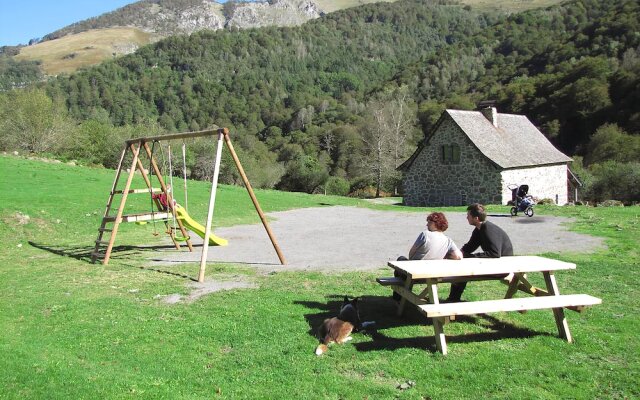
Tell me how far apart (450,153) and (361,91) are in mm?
104787

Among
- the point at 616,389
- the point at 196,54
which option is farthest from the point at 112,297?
the point at 196,54

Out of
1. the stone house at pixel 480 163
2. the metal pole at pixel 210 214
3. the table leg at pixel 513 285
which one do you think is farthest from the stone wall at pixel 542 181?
the table leg at pixel 513 285

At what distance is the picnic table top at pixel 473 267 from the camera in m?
6.28

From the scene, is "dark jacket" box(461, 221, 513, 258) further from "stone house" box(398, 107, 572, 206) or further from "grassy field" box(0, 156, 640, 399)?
"stone house" box(398, 107, 572, 206)

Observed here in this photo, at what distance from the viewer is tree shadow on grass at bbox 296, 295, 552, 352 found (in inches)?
247

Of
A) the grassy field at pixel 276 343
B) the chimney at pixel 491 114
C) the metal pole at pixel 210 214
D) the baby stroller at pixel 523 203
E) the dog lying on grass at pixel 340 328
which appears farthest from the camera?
the chimney at pixel 491 114

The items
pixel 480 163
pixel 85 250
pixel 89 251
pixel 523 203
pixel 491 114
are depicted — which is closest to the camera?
pixel 89 251

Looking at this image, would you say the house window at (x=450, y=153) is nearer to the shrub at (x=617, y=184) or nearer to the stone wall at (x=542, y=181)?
the stone wall at (x=542, y=181)

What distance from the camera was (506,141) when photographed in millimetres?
34688

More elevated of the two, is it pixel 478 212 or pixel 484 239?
pixel 478 212

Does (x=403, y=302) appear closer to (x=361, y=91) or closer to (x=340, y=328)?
(x=340, y=328)

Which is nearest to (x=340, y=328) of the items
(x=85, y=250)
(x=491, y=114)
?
(x=85, y=250)

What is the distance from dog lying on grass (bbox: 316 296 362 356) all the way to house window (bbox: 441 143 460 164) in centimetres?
2910

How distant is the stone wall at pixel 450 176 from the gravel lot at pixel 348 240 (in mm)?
9679
